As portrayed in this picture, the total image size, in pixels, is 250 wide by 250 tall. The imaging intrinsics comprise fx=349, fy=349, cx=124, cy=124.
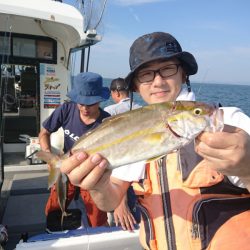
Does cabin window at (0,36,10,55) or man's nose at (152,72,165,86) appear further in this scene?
cabin window at (0,36,10,55)

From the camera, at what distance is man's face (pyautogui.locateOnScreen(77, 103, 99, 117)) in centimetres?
451

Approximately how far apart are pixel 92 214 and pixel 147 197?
2227mm

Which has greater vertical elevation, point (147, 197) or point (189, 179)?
point (189, 179)

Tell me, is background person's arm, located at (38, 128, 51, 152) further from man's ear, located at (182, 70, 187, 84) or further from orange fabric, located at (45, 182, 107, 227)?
man's ear, located at (182, 70, 187, 84)

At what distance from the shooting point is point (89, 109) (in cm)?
453

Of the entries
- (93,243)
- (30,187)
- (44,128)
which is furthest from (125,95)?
(93,243)

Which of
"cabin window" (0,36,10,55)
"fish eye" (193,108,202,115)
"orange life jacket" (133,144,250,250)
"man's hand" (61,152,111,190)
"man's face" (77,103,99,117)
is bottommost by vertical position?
"orange life jacket" (133,144,250,250)

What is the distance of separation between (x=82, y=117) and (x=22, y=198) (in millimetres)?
1920

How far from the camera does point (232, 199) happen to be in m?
2.02

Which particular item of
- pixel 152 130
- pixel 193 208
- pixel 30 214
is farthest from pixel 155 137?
pixel 30 214

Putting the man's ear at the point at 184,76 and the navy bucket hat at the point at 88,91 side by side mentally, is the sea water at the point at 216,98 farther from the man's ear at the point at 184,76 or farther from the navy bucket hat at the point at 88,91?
the navy bucket hat at the point at 88,91

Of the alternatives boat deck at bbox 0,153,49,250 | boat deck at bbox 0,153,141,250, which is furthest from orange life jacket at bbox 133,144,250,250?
boat deck at bbox 0,153,49,250

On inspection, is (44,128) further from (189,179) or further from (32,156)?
(189,179)

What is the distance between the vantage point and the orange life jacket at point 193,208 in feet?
6.53
